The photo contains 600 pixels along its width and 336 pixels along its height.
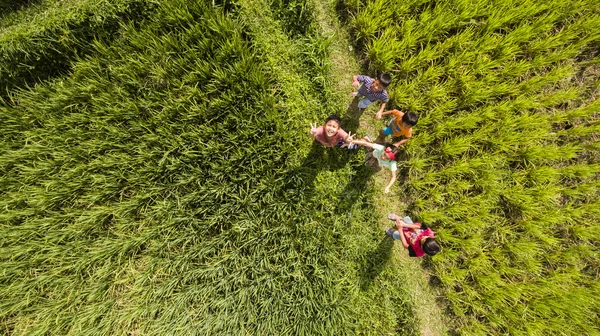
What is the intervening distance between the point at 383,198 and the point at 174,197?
2.26 metres

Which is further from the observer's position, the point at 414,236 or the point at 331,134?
the point at 414,236

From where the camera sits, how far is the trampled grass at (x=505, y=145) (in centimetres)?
283

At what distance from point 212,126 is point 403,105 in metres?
2.01

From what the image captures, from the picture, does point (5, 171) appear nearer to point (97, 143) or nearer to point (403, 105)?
point (97, 143)

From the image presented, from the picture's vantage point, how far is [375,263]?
3033 mm

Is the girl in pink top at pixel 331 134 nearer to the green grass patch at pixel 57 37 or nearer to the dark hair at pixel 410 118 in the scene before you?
the dark hair at pixel 410 118

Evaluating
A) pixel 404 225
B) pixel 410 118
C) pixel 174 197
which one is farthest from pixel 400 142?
pixel 174 197

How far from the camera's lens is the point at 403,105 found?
292 centimetres

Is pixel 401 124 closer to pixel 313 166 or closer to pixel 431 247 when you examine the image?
pixel 313 166

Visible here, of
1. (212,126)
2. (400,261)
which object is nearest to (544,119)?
(400,261)

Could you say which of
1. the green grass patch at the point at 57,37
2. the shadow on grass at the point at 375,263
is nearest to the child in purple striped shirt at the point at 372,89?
the shadow on grass at the point at 375,263

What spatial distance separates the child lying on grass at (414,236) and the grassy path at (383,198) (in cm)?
20

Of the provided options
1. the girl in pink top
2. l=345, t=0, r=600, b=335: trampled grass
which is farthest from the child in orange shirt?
the girl in pink top

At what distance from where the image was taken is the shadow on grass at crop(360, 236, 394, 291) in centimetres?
301
